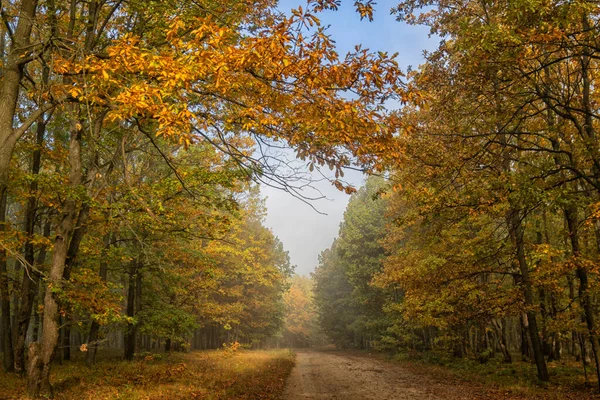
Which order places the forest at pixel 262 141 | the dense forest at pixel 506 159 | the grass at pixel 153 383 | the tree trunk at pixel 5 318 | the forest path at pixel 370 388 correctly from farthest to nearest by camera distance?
the tree trunk at pixel 5 318 → the forest path at pixel 370 388 → the grass at pixel 153 383 → the dense forest at pixel 506 159 → the forest at pixel 262 141

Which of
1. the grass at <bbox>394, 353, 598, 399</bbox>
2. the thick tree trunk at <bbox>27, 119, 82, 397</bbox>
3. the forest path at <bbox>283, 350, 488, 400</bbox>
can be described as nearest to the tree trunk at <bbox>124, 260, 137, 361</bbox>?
the forest path at <bbox>283, 350, 488, 400</bbox>

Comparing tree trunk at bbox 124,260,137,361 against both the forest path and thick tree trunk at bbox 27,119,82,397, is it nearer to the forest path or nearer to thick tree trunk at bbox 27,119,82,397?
the forest path

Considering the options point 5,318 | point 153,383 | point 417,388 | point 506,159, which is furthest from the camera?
point 5,318

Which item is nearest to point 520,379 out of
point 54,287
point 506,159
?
point 506,159

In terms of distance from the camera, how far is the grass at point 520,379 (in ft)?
38.5

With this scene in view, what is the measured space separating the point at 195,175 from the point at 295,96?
25.0 ft

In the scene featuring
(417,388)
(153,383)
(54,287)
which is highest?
(54,287)

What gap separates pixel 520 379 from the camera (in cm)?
1412

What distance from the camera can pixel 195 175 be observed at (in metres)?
11.9

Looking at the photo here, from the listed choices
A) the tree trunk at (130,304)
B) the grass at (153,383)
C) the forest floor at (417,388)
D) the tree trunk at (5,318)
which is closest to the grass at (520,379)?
the forest floor at (417,388)

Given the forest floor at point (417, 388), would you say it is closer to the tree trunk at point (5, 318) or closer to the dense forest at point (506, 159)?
the dense forest at point (506, 159)

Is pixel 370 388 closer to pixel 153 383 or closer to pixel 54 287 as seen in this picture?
pixel 153 383

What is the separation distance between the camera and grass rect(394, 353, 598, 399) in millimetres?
11742

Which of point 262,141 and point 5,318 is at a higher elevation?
point 262,141
